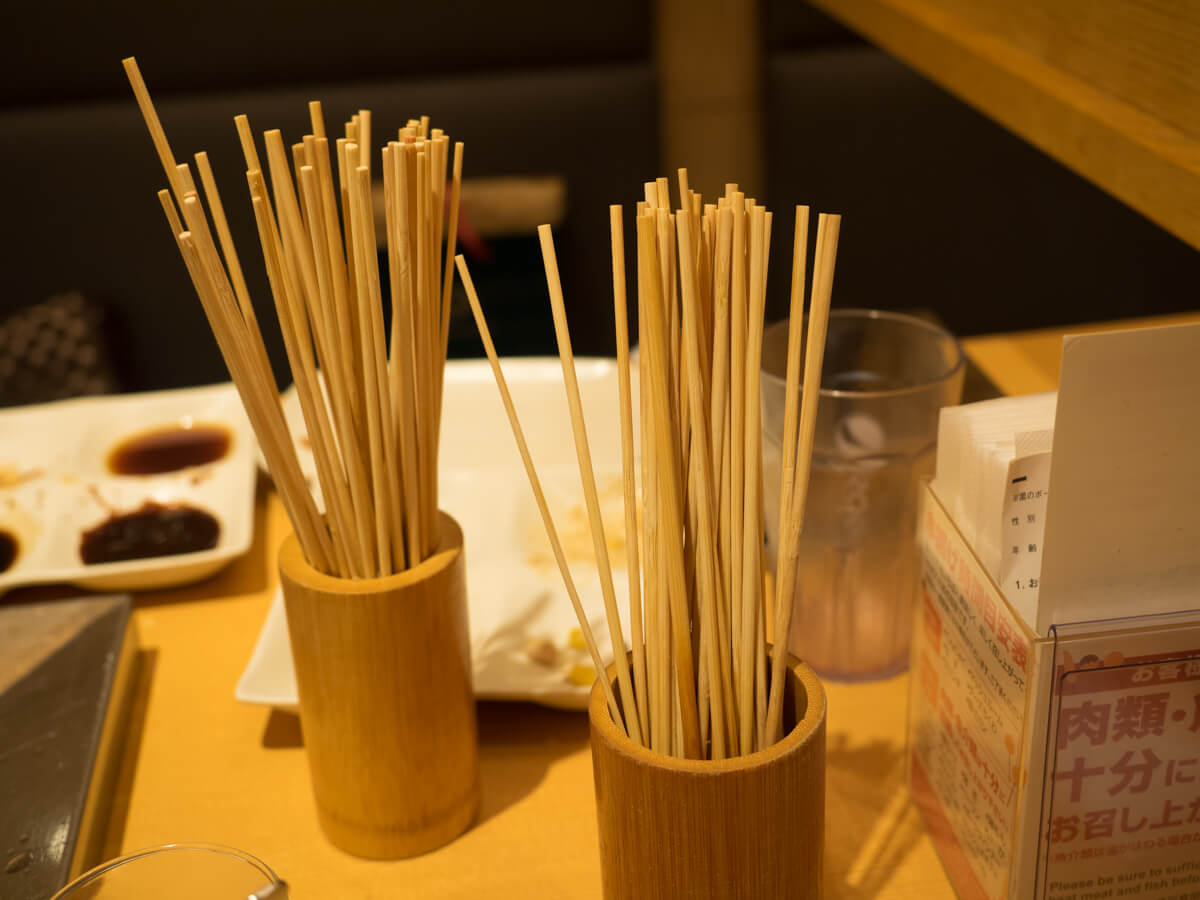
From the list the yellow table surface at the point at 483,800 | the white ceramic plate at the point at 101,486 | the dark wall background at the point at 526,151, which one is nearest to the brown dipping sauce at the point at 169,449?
the white ceramic plate at the point at 101,486

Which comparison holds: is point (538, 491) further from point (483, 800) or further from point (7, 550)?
point (7, 550)

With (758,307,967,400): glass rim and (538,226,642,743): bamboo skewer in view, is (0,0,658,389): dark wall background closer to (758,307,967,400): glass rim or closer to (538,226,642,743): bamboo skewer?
(758,307,967,400): glass rim

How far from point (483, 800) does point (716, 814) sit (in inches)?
9.0

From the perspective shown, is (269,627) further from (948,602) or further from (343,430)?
(948,602)

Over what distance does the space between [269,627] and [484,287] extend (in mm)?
988

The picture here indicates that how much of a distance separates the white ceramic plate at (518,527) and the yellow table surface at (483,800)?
0.04 meters

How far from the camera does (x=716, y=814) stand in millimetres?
436

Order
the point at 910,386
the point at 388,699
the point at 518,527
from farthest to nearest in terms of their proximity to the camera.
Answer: the point at 518,527
the point at 910,386
the point at 388,699

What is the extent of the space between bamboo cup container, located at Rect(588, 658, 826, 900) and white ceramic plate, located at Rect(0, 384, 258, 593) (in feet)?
1.50

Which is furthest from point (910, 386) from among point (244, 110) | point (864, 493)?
point (244, 110)

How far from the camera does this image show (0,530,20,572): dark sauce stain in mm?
864

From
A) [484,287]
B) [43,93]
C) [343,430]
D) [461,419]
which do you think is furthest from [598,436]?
[43,93]

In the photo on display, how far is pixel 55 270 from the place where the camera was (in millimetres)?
1705

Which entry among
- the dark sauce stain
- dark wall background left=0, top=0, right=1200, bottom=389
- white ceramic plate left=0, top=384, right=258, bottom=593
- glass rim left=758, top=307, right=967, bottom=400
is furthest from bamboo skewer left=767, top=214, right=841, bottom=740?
dark wall background left=0, top=0, right=1200, bottom=389
